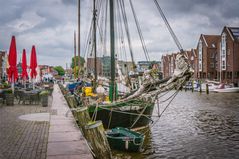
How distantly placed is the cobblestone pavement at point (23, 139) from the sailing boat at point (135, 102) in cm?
345

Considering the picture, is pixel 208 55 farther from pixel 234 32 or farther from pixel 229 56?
pixel 229 56

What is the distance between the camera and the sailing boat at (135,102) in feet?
37.7

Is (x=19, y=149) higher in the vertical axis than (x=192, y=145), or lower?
higher

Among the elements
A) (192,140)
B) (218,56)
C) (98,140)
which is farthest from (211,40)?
(98,140)

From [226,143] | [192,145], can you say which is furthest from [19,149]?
[226,143]

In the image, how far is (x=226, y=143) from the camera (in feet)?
47.4

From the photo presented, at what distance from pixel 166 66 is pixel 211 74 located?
122ft

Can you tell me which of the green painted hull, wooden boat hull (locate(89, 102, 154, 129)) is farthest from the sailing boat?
the green painted hull

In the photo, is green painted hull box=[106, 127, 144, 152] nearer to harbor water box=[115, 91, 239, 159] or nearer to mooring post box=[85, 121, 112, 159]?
harbor water box=[115, 91, 239, 159]

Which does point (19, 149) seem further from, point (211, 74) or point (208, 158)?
point (211, 74)

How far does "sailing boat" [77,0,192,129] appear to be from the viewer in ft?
37.7

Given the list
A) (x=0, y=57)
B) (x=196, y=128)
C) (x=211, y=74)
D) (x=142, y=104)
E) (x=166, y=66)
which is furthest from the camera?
(x=166, y=66)

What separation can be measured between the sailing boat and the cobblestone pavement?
345cm

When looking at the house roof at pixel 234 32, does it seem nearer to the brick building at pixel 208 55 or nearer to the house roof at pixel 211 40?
the house roof at pixel 211 40
